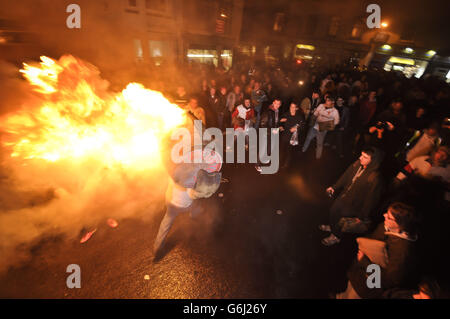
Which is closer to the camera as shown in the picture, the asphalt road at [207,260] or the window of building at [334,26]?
the asphalt road at [207,260]

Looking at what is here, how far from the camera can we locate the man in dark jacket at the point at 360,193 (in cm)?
300

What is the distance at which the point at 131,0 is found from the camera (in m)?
11.9

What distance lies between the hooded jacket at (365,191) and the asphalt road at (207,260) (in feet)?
3.38

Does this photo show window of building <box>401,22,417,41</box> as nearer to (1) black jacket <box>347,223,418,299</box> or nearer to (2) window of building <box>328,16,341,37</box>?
(2) window of building <box>328,16,341,37</box>

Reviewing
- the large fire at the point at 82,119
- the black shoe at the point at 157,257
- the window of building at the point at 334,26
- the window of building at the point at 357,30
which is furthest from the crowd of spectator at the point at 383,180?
the window of building at the point at 357,30

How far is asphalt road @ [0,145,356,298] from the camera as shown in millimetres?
2949

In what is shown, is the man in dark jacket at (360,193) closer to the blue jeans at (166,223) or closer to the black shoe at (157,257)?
the blue jeans at (166,223)

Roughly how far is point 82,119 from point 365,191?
16.6 feet

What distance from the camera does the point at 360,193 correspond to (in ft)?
10.4

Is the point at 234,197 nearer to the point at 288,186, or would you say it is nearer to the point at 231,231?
the point at 231,231

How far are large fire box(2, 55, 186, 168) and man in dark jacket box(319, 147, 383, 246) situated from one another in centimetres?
354

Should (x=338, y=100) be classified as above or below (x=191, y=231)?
above
